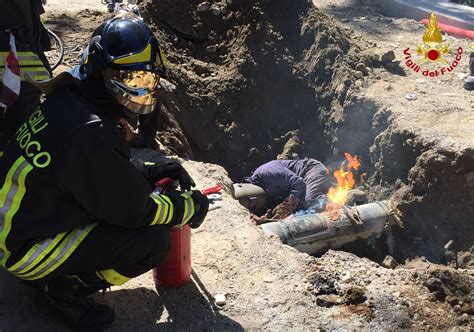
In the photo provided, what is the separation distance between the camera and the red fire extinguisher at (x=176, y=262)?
11.2ft

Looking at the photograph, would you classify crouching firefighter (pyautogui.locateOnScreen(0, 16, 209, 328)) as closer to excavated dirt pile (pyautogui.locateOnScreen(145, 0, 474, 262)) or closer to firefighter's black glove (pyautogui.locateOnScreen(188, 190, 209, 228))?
firefighter's black glove (pyautogui.locateOnScreen(188, 190, 209, 228))

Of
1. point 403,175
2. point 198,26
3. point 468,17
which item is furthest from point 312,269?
point 468,17

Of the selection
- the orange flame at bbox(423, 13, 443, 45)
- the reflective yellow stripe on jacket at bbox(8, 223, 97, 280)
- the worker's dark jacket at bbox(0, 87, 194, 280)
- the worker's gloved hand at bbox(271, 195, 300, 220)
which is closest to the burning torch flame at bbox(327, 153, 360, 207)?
the worker's gloved hand at bbox(271, 195, 300, 220)

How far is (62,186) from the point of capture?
8.80 feet

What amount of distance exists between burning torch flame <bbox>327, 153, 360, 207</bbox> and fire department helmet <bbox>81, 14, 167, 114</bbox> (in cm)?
422

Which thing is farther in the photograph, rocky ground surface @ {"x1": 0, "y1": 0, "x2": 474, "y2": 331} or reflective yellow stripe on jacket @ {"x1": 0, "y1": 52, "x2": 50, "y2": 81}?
reflective yellow stripe on jacket @ {"x1": 0, "y1": 52, "x2": 50, "y2": 81}

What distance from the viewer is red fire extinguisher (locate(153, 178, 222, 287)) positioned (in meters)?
3.42

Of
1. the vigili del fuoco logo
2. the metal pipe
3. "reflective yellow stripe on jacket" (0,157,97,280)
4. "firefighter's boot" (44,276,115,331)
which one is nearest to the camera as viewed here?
"reflective yellow stripe on jacket" (0,157,97,280)

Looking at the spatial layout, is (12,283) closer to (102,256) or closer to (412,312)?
(102,256)

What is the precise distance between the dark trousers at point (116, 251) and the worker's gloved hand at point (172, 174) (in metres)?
0.38

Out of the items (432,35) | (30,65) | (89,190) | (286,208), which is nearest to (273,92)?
(286,208)

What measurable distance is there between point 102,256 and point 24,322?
710 millimetres

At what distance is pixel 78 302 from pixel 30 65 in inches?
76.9

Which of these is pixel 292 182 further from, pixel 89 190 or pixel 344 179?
pixel 89 190
